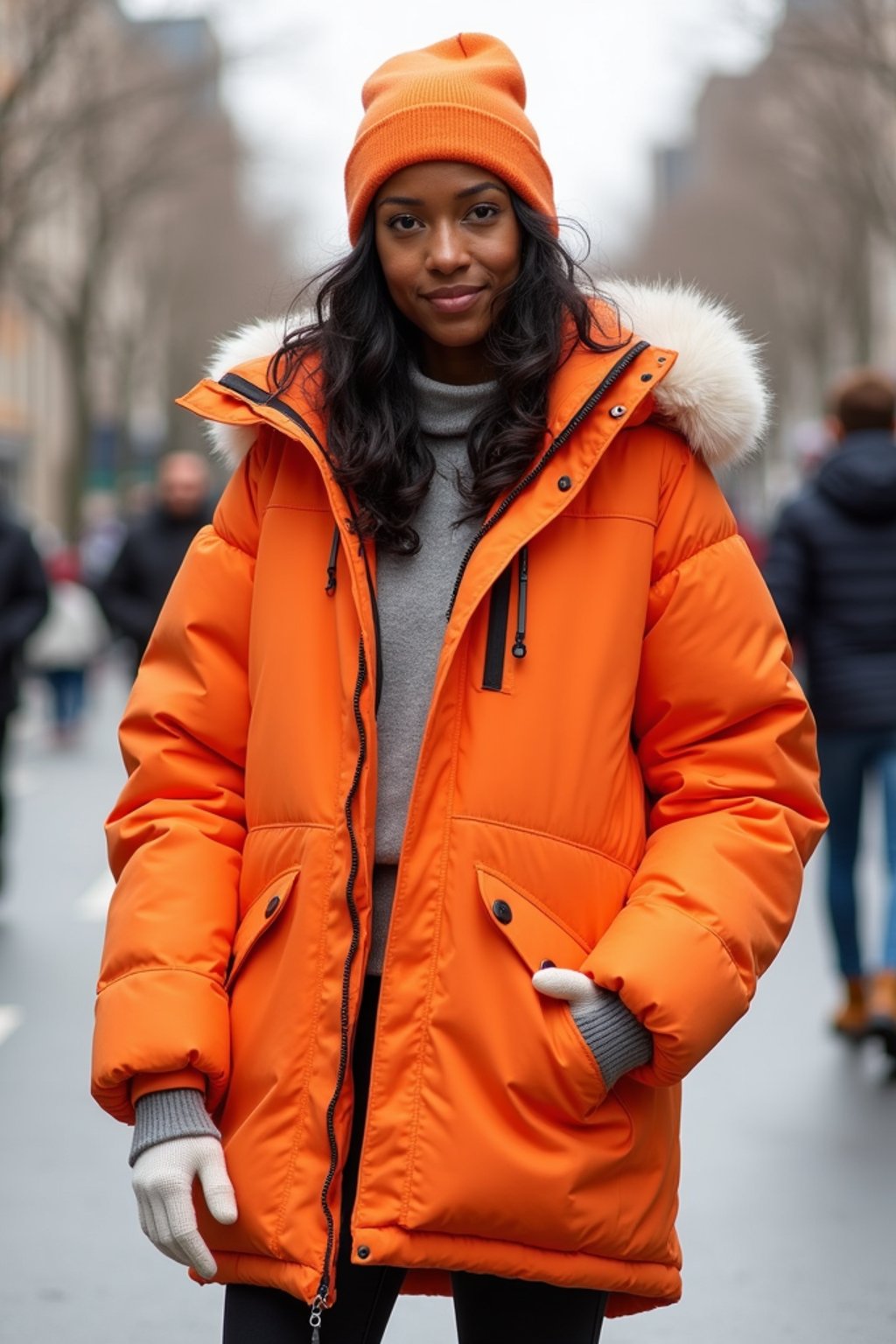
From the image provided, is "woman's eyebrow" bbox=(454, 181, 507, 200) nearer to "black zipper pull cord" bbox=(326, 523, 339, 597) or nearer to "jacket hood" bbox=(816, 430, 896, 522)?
"black zipper pull cord" bbox=(326, 523, 339, 597)

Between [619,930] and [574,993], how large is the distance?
9 centimetres

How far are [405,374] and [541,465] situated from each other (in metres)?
0.26

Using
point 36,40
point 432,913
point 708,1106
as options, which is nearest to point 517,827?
point 432,913

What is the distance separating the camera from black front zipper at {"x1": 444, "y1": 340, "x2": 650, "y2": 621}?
A: 2619mm

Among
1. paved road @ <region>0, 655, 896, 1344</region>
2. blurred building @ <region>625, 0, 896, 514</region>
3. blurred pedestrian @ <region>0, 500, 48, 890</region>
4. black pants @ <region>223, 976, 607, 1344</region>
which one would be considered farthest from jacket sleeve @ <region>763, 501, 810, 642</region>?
black pants @ <region>223, 976, 607, 1344</region>

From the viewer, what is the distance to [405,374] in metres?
2.81

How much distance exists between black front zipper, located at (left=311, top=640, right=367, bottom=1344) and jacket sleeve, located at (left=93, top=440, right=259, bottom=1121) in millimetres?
150

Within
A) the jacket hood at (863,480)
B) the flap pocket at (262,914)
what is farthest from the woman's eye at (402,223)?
the jacket hood at (863,480)

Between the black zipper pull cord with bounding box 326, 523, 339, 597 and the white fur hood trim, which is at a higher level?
the white fur hood trim

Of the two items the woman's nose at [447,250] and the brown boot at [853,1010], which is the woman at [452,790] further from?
the brown boot at [853,1010]

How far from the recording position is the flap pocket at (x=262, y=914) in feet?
8.46

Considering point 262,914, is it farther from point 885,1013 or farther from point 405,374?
point 885,1013

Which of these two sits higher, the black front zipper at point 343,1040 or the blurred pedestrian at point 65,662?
the blurred pedestrian at point 65,662

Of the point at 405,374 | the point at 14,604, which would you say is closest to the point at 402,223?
the point at 405,374
